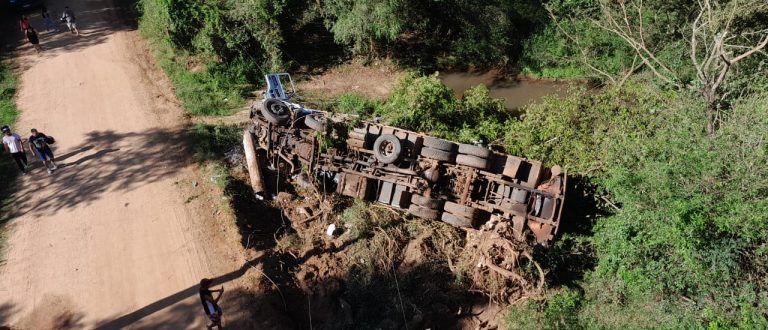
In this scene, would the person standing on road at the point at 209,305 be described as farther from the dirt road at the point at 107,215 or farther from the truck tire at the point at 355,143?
the truck tire at the point at 355,143

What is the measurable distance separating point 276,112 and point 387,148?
309 cm

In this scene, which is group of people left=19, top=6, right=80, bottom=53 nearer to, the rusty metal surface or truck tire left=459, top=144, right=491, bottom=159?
the rusty metal surface

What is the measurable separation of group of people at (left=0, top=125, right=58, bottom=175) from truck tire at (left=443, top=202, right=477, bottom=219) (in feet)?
33.3

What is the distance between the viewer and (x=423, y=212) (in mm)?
11664

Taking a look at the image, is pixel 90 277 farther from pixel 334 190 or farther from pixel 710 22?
pixel 710 22

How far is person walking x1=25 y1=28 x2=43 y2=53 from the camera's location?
56.3 feet

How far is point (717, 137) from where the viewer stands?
32.8ft

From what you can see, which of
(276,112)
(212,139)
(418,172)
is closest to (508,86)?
(418,172)

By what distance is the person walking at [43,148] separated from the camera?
12555mm

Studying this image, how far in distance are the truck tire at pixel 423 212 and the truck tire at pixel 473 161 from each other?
1.30m

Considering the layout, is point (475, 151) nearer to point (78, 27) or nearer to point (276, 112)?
point (276, 112)

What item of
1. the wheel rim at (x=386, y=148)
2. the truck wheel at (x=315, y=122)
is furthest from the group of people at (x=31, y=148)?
the wheel rim at (x=386, y=148)

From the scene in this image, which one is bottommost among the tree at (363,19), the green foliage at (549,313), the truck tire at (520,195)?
the green foliage at (549,313)

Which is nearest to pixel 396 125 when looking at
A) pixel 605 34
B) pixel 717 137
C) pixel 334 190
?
pixel 334 190
